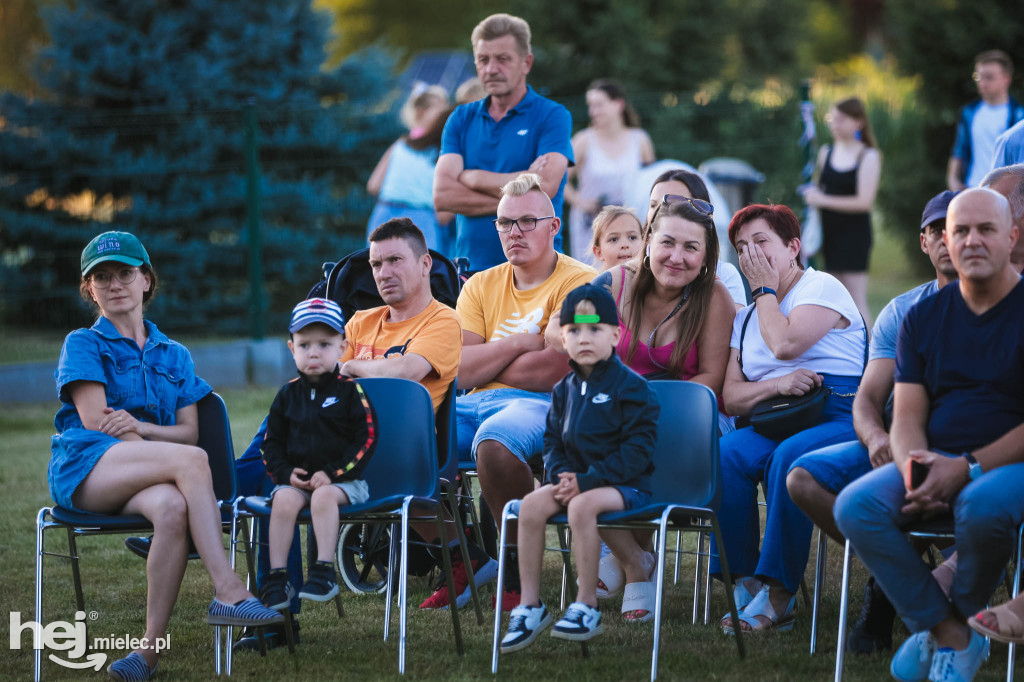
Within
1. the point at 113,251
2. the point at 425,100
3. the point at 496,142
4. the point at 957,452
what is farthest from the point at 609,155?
the point at 957,452

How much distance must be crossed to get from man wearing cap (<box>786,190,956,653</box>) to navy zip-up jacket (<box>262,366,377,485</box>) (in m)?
1.47

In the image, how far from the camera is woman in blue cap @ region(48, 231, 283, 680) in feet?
13.1

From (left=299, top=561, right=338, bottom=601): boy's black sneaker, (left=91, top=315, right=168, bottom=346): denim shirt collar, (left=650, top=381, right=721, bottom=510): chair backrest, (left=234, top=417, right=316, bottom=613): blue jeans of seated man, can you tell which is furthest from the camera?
(left=234, top=417, right=316, bottom=613): blue jeans of seated man

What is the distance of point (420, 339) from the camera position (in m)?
4.72

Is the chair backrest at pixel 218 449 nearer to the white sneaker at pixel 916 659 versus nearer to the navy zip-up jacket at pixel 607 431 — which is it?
the navy zip-up jacket at pixel 607 431

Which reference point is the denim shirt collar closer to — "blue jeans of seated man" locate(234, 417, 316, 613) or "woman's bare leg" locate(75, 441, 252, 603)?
"woman's bare leg" locate(75, 441, 252, 603)

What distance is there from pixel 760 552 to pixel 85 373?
2.51 metres

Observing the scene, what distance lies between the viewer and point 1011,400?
11.9 feet

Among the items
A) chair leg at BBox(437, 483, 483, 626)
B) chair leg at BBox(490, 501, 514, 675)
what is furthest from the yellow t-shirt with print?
chair leg at BBox(490, 501, 514, 675)

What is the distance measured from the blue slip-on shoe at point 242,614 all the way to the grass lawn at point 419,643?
0.24m

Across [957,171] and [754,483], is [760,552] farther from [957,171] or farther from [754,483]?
[957,171]

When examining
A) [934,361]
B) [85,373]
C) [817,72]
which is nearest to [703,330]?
[934,361]

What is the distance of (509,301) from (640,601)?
136 centimetres

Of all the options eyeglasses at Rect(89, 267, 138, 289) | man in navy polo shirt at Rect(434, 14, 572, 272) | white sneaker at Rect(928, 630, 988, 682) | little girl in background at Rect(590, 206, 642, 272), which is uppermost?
man in navy polo shirt at Rect(434, 14, 572, 272)
